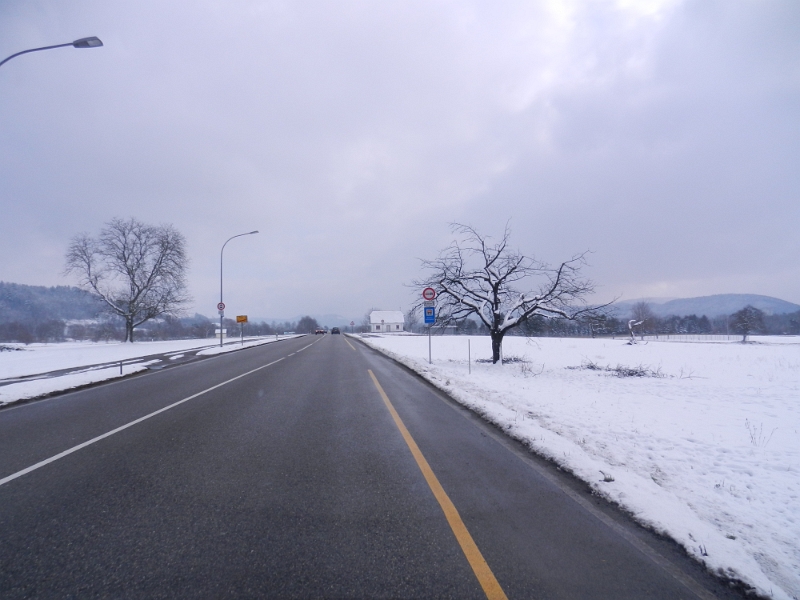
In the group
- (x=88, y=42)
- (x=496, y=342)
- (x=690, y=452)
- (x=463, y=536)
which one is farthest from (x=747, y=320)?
(x=88, y=42)

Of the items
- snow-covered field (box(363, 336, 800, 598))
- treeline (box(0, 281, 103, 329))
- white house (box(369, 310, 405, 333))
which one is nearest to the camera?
snow-covered field (box(363, 336, 800, 598))

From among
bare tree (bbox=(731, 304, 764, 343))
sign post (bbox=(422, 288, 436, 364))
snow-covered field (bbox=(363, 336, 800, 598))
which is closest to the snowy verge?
snow-covered field (bbox=(363, 336, 800, 598))

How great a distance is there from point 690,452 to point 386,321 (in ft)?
413

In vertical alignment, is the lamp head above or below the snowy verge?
above

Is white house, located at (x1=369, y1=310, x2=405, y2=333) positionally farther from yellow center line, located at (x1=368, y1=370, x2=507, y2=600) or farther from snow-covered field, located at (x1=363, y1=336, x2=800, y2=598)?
yellow center line, located at (x1=368, y1=370, x2=507, y2=600)

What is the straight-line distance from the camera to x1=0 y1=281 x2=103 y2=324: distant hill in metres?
72.6

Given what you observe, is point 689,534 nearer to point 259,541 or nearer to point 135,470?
point 259,541

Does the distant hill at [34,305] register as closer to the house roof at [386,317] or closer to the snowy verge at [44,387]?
the snowy verge at [44,387]

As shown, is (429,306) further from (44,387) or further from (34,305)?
(34,305)

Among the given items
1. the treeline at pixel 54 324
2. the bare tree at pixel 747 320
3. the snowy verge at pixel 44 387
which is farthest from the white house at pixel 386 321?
the snowy verge at pixel 44 387

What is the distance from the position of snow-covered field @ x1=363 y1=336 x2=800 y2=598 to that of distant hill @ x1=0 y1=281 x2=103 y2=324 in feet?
246

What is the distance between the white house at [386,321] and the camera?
130 meters

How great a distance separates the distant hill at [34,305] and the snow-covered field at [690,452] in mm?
74972

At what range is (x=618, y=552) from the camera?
3154 mm
